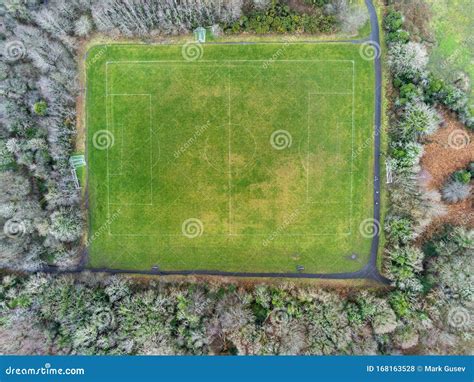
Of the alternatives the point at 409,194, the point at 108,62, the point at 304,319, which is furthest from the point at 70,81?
the point at 409,194

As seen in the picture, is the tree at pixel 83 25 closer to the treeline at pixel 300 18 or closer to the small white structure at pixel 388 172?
the treeline at pixel 300 18

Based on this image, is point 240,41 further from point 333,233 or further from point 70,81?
point 333,233

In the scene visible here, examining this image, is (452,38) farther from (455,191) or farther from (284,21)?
(284,21)

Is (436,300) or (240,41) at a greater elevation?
(240,41)

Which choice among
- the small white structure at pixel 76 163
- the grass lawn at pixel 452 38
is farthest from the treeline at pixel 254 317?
the grass lawn at pixel 452 38

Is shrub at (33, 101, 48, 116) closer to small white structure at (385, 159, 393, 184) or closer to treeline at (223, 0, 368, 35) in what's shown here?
treeline at (223, 0, 368, 35)
